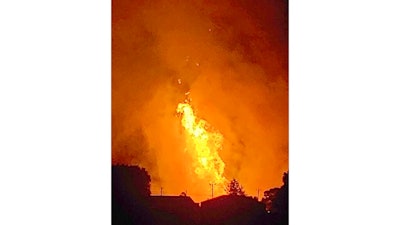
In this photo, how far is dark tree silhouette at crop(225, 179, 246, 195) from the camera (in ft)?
9.39

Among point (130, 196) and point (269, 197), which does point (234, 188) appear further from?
point (130, 196)

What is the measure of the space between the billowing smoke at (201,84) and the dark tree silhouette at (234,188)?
2 centimetres

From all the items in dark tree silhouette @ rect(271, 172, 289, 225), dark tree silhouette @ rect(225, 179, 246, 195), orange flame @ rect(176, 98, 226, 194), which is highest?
orange flame @ rect(176, 98, 226, 194)

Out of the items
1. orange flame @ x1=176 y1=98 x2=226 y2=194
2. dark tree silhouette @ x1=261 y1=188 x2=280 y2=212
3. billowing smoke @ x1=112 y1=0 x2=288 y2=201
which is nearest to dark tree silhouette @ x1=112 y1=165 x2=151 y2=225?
billowing smoke @ x1=112 y1=0 x2=288 y2=201

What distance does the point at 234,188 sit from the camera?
9.41 feet

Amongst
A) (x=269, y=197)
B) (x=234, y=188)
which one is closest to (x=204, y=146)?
(x=234, y=188)

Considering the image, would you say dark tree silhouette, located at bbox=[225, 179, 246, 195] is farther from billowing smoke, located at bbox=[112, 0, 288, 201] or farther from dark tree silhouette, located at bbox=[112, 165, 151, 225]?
dark tree silhouette, located at bbox=[112, 165, 151, 225]

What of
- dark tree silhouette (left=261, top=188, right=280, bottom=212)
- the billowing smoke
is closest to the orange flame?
the billowing smoke

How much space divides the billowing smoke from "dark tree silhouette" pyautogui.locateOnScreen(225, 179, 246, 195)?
25 mm

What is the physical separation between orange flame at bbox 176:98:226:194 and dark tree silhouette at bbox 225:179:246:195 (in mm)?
26

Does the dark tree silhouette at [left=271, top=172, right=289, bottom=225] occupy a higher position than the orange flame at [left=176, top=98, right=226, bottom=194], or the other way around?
the orange flame at [left=176, top=98, right=226, bottom=194]

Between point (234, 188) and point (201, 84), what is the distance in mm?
447
